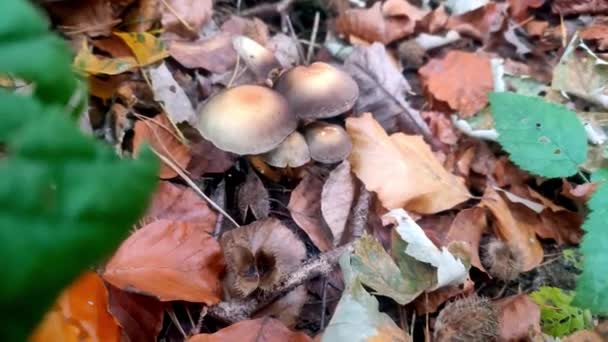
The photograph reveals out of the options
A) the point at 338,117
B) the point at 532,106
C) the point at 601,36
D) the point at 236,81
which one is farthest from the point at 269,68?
the point at 601,36

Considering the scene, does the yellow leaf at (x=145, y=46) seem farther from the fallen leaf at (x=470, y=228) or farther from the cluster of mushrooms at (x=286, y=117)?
the fallen leaf at (x=470, y=228)

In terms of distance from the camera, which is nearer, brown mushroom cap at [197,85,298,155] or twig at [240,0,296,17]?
brown mushroom cap at [197,85,298,155]

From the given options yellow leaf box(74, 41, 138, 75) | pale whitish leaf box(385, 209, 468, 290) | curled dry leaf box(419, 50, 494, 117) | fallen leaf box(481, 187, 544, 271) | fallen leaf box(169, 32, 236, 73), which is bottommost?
fallen leaf box(481, 187, 544, 271)

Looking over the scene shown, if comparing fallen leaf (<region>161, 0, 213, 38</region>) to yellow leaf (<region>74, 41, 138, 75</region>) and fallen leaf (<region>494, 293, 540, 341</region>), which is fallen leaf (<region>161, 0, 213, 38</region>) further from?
fallen leaf (<region>494, 293, 540, 341</region>)

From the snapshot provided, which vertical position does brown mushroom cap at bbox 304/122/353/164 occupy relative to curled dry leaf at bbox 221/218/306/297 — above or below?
above

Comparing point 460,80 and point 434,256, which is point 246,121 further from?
point 460,80

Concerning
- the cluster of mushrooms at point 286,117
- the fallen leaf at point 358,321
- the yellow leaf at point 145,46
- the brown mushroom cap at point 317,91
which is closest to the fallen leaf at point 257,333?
the fallen leaf at point 358,321

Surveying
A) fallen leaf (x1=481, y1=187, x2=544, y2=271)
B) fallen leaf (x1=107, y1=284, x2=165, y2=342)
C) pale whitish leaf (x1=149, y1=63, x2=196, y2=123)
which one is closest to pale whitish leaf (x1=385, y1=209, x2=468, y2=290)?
fallen leaf (x1=481, y1=187, x2=544, y2=271)
